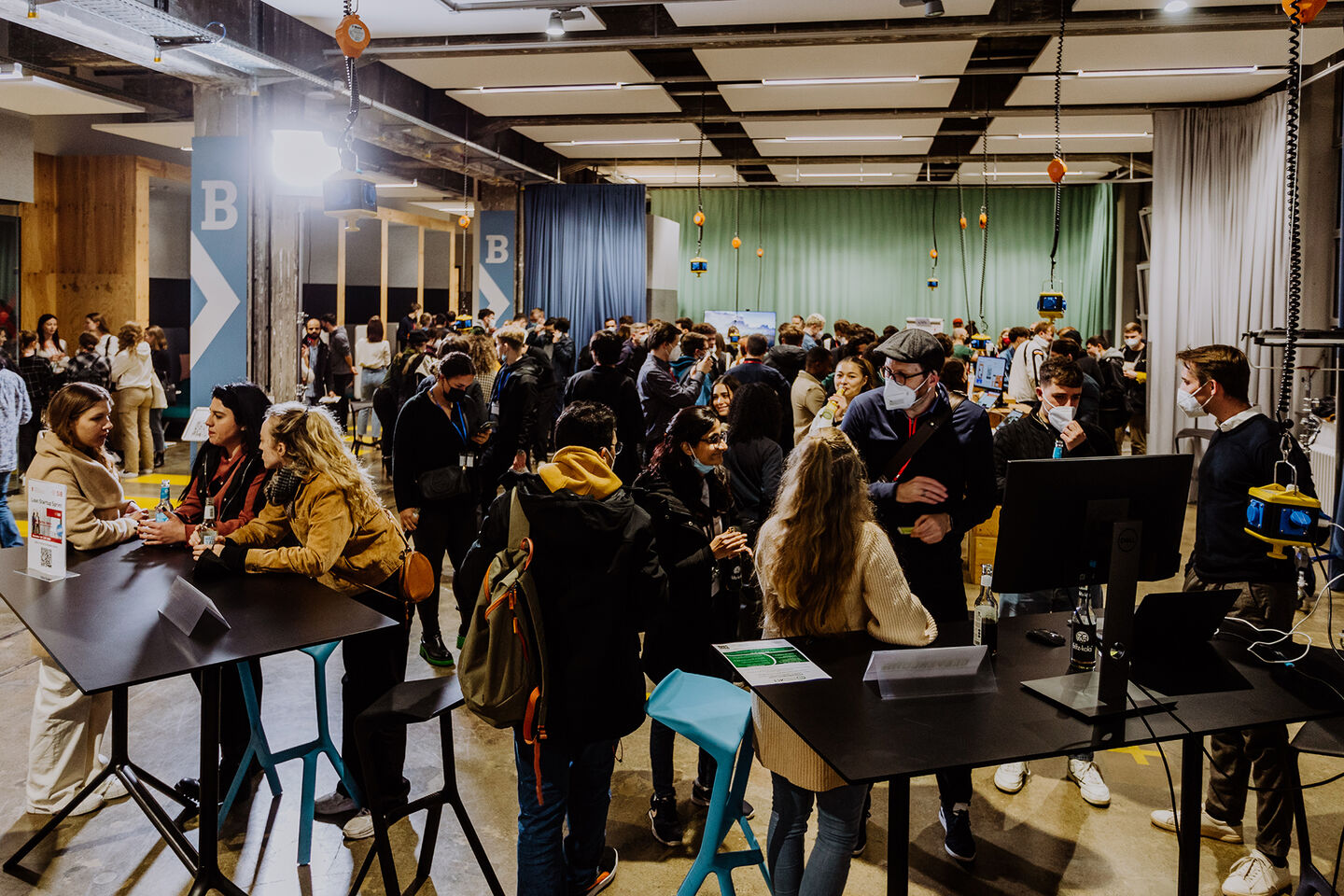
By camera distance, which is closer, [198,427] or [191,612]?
[191,612]

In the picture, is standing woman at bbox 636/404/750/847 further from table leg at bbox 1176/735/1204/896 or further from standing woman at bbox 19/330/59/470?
standing woman at bbox 19/330/59/470

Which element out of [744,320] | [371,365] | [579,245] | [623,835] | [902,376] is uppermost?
[579,245]

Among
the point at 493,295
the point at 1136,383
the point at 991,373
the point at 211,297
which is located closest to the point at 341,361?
the point at 493,295

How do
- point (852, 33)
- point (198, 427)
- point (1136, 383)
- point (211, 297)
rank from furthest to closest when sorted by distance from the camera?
1. point (1136, 383)
2. point (211, 297)
3. point (852, 33)
4. point (198, 427)

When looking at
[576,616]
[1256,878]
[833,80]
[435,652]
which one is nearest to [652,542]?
[576,616]

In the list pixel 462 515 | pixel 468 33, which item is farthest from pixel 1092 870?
pixel 468 33

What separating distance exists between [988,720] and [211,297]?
599 centimetres

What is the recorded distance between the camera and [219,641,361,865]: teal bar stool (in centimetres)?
291

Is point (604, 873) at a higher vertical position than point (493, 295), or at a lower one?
lower

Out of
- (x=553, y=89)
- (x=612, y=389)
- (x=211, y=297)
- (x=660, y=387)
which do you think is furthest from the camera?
(x=553, y=89)

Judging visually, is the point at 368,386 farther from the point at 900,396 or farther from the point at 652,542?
the point at 652,542

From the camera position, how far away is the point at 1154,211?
28.3 ft

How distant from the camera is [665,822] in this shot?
3055mm

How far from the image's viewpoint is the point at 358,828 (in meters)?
3.08
